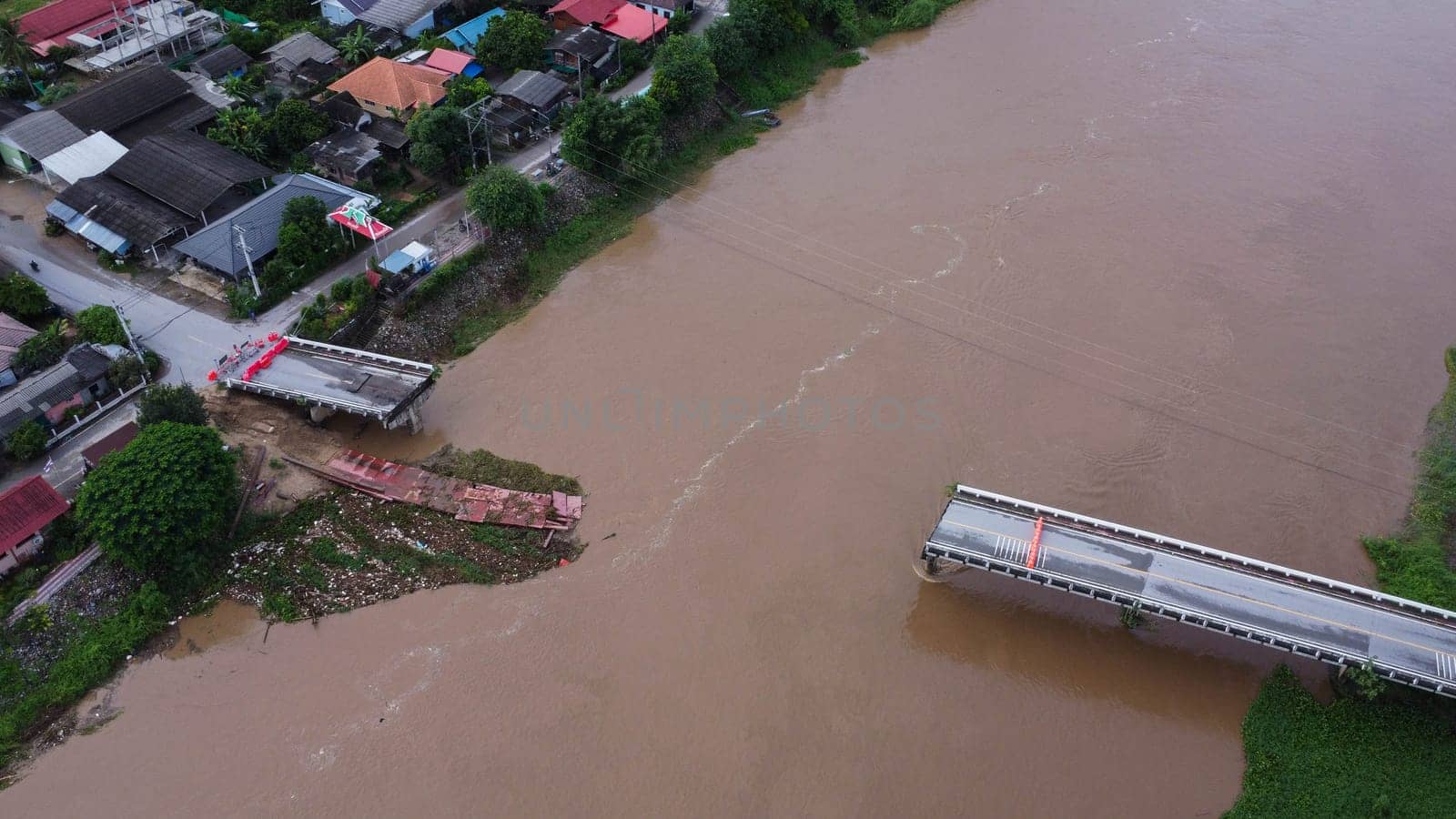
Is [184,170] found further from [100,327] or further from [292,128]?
[100,327]

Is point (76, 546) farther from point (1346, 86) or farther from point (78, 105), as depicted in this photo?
point (1346, 86)

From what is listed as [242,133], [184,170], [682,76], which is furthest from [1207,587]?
[242,133]

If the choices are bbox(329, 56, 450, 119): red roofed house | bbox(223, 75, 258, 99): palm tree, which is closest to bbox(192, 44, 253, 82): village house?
bbox(223, 75, 258, 99): palm tree

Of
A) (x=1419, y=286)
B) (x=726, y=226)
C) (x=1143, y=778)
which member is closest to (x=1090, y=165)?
(x=1419, y=286)

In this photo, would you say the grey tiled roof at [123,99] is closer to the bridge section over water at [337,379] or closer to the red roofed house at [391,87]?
the red roofed house at [391,87]

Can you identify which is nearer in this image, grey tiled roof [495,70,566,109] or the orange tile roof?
the orange tile roof

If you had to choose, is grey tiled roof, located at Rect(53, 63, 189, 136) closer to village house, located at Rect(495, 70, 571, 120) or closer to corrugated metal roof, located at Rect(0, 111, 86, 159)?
corrugated metal roof, located at Rect(0, 111, 86, 159)
